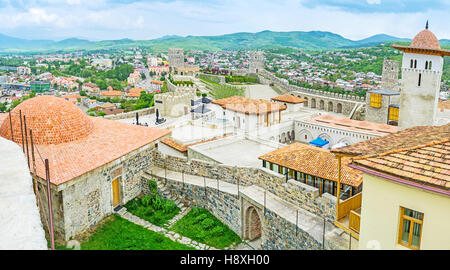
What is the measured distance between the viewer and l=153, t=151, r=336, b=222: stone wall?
1076cm

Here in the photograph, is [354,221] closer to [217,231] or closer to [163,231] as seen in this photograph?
[217,231]

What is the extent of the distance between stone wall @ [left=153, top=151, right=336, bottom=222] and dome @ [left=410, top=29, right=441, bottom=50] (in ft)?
51.1

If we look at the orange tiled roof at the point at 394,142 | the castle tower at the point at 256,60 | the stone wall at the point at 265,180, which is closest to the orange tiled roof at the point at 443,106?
the stone wall at the point at 265,180

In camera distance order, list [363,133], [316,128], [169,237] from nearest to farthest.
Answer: [169,237] < [363,133] < [316,128]

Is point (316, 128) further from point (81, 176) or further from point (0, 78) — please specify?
point (0, 78)

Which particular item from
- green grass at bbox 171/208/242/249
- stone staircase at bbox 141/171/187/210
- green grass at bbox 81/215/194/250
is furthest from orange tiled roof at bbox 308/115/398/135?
green grass at bbox 81/215/194/250

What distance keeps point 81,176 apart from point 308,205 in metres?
6.92

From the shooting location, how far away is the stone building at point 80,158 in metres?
11.0

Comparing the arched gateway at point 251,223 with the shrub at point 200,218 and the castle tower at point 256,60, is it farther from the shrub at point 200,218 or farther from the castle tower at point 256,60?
the castle tower at point 256,60

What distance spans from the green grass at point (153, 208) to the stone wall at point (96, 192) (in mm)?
481

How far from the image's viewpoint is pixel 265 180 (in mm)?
12688

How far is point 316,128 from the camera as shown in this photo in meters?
27.3
